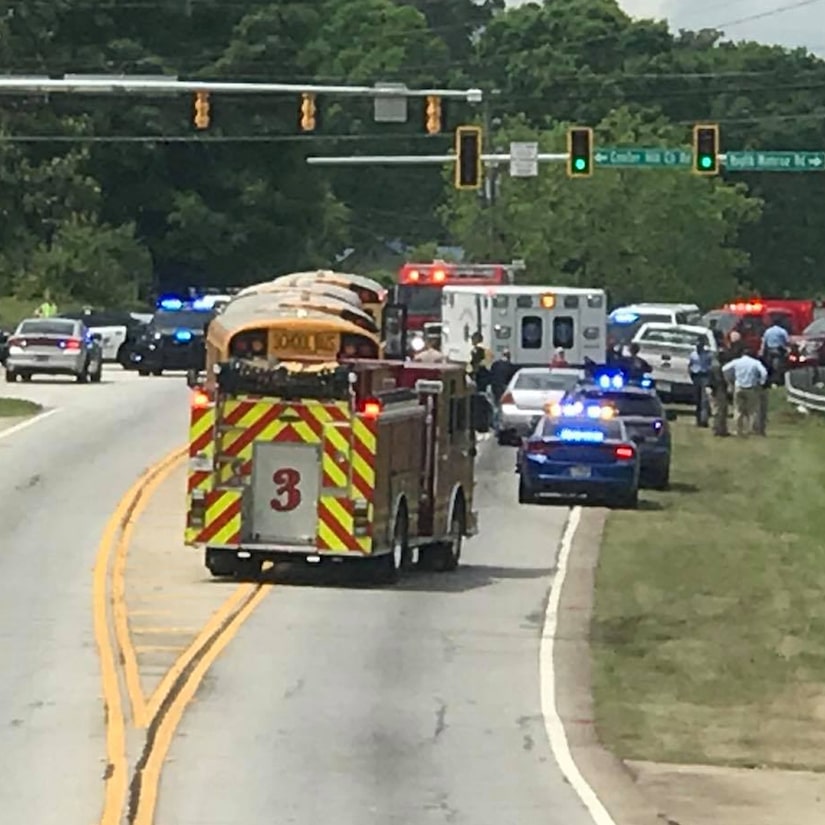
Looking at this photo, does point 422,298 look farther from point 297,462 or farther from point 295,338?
point 297,462

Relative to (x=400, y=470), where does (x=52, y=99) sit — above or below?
above

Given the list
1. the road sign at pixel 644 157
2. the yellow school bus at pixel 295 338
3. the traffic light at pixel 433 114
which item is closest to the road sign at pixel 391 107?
the traffic light at pixel 433 114

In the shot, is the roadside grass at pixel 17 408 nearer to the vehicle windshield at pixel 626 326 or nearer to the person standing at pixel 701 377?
the person standing at pixel 701 377

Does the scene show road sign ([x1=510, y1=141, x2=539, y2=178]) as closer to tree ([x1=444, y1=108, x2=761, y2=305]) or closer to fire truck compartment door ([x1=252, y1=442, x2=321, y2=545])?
tree ([x1=444, y1=108, x2=761, y2=305])

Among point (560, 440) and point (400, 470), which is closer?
point (400, 470)

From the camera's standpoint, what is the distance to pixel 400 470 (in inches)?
1075

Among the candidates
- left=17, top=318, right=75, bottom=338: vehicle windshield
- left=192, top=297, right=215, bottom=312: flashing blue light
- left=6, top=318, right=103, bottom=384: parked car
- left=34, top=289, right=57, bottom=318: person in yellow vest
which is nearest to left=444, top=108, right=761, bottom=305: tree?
left=34, top=289, right=57, bottom=318: person in yellow vest

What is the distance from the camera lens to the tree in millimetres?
95938

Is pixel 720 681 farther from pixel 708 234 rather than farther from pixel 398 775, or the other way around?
pixel 708 234

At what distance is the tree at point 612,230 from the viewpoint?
95.9 metres

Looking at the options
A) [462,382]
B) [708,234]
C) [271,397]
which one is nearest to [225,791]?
[271,397]

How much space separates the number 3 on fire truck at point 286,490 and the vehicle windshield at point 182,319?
3255 cm

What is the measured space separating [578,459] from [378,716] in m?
17.7

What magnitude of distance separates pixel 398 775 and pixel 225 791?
1.47 meters
